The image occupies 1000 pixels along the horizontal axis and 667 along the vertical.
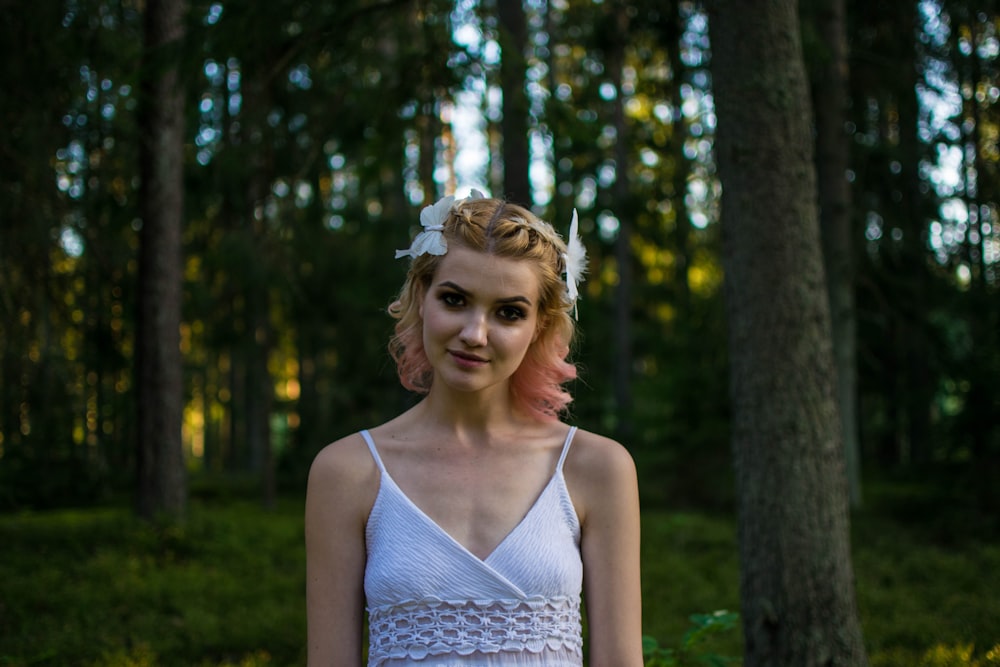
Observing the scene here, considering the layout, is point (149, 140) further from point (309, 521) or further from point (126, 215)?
point (309, 521)

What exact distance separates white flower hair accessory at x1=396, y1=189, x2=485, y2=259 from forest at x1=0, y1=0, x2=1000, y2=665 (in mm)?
1098

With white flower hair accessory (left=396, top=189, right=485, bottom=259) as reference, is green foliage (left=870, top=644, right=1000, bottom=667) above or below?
below

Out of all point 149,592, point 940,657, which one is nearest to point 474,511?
point 940,657

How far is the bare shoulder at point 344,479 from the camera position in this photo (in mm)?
2311

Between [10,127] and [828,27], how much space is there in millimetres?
8308

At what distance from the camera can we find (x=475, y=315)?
229 cm

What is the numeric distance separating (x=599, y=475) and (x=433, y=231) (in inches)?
29.6

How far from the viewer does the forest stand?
226 inches

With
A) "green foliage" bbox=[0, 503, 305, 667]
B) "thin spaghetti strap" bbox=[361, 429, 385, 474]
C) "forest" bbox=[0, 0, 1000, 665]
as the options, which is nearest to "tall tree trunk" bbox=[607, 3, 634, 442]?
"forest" bbox=[0, 0, 1000, 665]

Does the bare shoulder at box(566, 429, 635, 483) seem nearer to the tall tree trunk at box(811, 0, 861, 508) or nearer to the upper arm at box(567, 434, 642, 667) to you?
the upper arm at box(567, 434, 642, 667)

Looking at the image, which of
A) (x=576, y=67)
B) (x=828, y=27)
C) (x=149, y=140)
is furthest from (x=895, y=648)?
(x=576, y=67)

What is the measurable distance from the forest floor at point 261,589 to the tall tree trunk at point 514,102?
11.8 ft

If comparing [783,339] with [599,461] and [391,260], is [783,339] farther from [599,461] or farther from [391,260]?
[391,260]

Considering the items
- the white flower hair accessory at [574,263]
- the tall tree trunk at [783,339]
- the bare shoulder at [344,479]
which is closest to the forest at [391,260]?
the tall tree trunk at [783,339]
